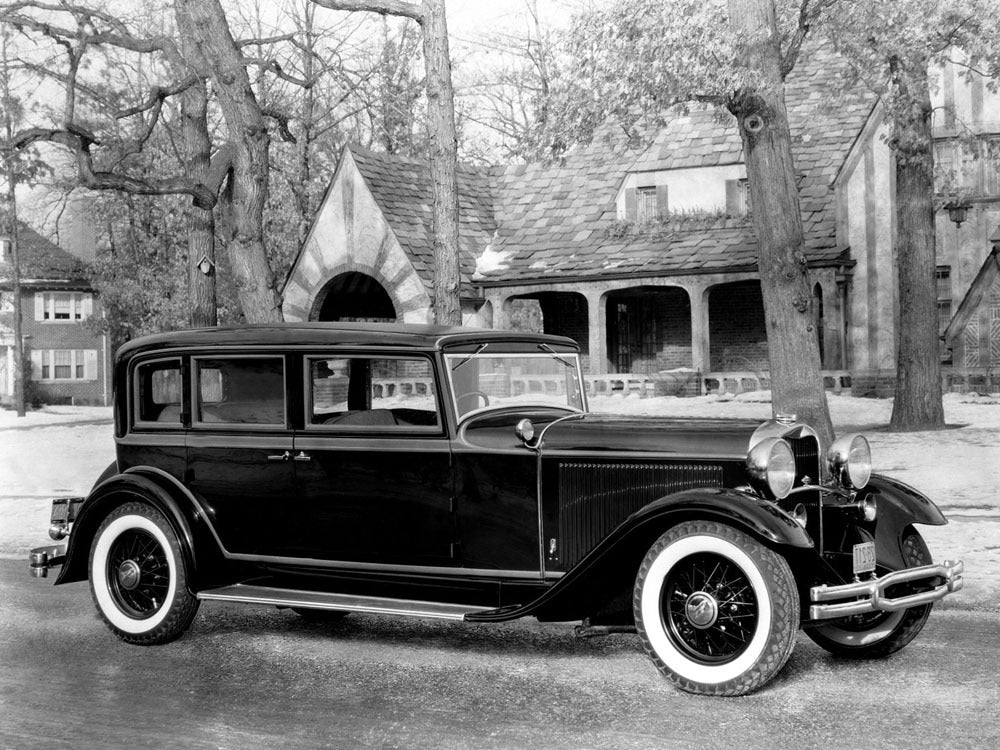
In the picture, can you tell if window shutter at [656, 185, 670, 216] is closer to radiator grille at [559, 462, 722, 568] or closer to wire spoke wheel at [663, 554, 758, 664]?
radiator grille at [559, 462, 722, 568]

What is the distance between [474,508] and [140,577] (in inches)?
85.0

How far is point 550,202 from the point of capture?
96.6 ft

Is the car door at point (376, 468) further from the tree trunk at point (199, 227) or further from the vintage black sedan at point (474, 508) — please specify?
the tree trunk at point (199, 227)

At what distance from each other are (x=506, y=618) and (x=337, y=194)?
2239cm

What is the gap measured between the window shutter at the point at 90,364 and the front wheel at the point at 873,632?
1886 inches

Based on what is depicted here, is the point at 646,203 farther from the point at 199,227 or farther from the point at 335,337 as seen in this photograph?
the point at 335,337

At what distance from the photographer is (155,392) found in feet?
24.8

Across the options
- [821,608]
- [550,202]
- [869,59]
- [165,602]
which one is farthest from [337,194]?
[821,608]

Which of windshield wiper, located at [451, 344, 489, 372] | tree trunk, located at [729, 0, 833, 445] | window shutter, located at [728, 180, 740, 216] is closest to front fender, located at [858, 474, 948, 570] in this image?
windshield wiper, located at [451, 344, 489, 372]

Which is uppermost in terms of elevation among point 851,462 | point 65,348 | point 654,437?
point 65,348

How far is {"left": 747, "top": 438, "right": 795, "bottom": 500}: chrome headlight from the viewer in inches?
223

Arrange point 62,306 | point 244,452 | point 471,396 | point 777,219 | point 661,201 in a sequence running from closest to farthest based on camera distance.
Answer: point 471,396, point 244,452, point 777,219, point 661,201, point 62,306

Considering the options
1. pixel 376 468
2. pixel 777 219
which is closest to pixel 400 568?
pixel 376 468

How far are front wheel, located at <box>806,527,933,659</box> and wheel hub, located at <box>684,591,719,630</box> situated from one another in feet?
2.94
